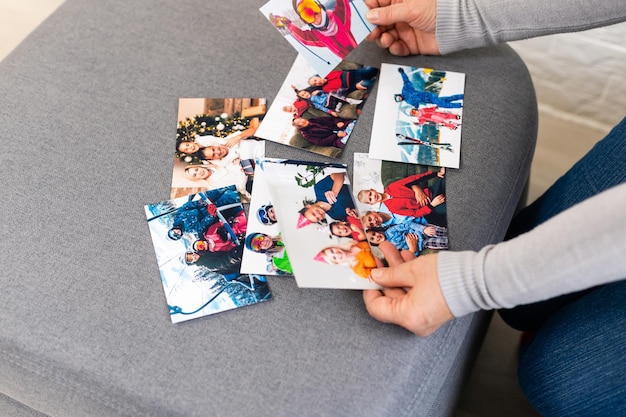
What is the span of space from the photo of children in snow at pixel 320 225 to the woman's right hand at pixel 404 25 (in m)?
0.32

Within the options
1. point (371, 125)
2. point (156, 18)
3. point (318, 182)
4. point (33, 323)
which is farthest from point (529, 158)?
point (33, 323)

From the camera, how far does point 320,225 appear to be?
961 millimetres

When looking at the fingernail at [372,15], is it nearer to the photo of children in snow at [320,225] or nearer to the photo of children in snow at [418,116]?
the photo of children in snow at [418,116]

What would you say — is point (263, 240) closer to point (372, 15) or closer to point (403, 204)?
point (403, 204)

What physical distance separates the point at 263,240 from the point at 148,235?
0.61 ft

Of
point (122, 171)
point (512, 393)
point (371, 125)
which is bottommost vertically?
point (512, 393)

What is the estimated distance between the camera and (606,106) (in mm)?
1731

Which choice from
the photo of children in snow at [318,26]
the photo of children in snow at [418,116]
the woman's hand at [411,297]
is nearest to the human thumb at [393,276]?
the woman's hand at [411,297]

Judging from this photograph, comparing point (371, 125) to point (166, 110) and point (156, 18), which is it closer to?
point (166, 110)

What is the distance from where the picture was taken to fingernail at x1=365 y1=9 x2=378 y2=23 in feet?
3.74

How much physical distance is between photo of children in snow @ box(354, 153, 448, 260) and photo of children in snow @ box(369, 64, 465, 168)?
0.08 feet

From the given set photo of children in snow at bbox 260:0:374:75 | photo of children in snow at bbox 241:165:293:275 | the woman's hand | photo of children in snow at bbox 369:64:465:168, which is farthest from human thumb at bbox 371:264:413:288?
photo of children in snow at bbox 260:0:374:75

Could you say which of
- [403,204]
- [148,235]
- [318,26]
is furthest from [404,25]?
[148,235]

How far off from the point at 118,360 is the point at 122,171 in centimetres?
33
